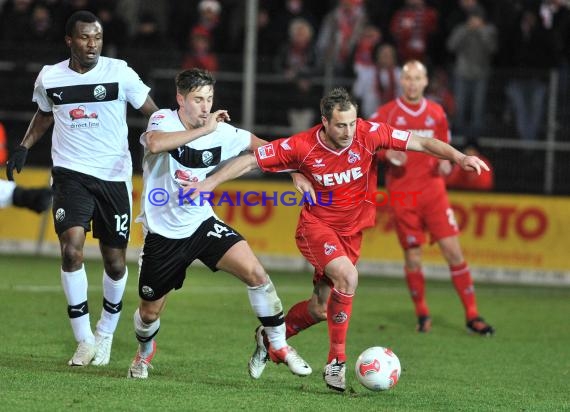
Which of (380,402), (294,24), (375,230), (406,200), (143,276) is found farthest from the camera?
(294,24)

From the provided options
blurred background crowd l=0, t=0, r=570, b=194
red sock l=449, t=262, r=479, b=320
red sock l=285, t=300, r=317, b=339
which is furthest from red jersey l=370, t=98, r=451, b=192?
blurred background crowd l=0, t=0, r=570, b=194

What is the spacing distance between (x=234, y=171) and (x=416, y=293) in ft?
14.2

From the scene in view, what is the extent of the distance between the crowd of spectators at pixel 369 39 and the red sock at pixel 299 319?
809 cm

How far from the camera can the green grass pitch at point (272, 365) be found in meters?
7.43

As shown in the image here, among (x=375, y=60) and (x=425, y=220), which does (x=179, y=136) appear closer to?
(x=425, y=220)

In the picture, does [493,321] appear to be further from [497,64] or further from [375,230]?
[497,64]

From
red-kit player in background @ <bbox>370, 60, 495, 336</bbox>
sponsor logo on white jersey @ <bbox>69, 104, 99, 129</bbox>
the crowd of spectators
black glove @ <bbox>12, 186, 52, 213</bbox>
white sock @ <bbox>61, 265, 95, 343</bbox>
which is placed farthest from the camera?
the crowd of spectators

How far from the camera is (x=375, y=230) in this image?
53.6 ft

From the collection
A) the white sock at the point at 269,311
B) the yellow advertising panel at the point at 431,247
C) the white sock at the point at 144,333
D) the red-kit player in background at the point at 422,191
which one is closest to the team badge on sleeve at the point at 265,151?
the white sock at the point at 269,311

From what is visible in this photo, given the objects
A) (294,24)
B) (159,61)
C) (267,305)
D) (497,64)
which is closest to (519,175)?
(497,64)

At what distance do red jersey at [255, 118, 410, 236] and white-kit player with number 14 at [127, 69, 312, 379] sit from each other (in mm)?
460

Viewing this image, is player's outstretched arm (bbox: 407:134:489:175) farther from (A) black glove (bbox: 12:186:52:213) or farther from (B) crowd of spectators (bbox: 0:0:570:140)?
(B) crowd of spectators (bbox: 0:0:570:140)

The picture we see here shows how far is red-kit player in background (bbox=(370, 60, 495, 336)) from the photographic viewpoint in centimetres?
1150

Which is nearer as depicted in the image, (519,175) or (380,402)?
(380,402)
